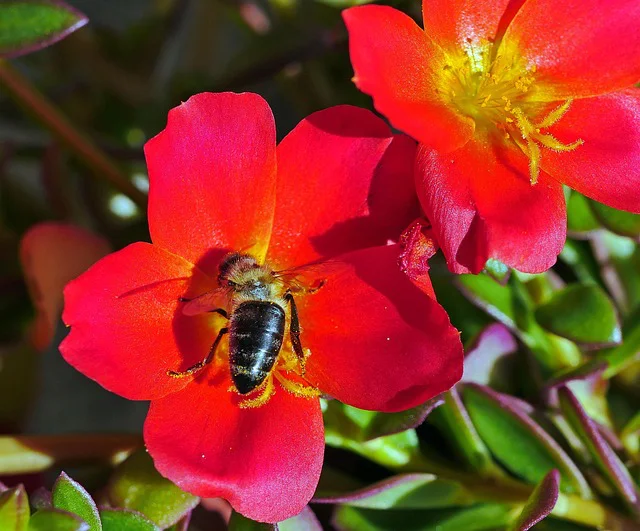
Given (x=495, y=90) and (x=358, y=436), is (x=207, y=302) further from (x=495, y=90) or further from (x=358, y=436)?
(x=495, y=90)

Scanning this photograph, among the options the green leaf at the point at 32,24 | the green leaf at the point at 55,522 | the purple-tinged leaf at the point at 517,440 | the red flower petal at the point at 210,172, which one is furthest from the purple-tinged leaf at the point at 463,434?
the green leaf at the point at 32,24

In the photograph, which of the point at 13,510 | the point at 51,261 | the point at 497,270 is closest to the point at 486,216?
the point at 497,270

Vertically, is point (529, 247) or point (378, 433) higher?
point (529, 247)

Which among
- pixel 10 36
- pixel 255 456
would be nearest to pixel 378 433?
pixel 255 456

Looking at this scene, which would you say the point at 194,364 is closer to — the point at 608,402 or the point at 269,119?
the point at 269,119

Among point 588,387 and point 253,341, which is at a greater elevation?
point 253,341

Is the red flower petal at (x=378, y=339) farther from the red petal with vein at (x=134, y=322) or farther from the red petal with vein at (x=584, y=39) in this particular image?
the red petal with vein at (x=584, y=39)
